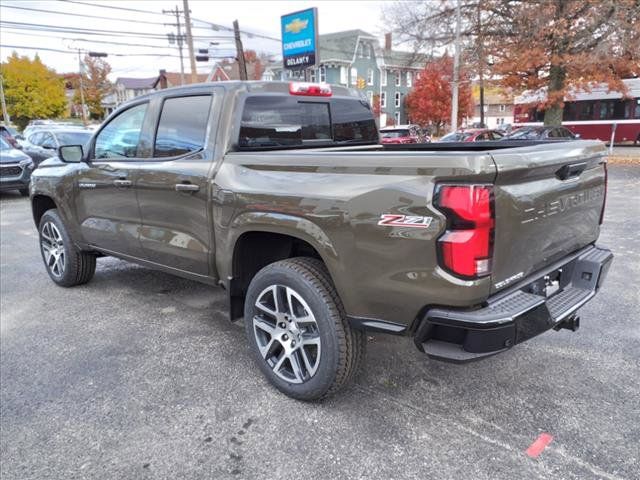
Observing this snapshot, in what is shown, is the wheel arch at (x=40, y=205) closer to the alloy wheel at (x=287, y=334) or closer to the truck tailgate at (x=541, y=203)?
the alloy wheel at (x=287, y=334)

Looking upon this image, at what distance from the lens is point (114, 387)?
10.1 ft

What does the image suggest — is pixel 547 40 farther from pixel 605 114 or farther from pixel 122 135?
pixel 122 135

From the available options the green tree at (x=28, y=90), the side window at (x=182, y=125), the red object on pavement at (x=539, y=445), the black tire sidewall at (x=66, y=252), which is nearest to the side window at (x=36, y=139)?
the black tire sidewall at (x=66, y=252)

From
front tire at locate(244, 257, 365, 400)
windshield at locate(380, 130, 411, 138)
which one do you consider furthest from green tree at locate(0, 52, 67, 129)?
front tire at locate(244, 257, 365, 400)

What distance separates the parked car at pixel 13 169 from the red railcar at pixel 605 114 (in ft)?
75.7

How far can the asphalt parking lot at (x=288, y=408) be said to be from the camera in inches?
92.0

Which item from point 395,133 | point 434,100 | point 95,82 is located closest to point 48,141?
point 395,133

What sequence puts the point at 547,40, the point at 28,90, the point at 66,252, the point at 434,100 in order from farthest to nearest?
the point at 28,90 < the point at 434,100 < the point at 547,40 < the point at 66,252

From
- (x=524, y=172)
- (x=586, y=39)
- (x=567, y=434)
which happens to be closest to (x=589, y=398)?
(x=567, y=434)

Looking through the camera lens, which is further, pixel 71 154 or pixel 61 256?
pixel 61 256

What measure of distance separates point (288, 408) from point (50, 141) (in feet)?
44.4

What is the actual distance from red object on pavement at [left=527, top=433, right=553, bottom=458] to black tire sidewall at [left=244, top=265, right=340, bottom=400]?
1.06 meters

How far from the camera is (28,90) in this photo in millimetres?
50562

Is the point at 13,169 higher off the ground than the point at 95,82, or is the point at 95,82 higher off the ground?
the point at 95,82
